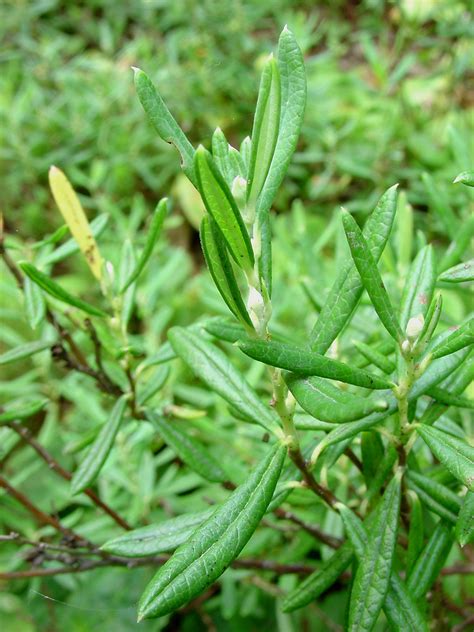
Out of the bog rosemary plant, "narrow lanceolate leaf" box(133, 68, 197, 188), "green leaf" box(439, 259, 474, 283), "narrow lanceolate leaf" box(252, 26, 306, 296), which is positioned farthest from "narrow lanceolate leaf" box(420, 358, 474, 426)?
"narrow lanceolate leaf" box(133, 68, 197, 188)

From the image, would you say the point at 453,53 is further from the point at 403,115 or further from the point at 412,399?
the point at 412,399

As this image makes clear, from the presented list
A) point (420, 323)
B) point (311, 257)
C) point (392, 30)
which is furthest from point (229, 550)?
point (392, 30)

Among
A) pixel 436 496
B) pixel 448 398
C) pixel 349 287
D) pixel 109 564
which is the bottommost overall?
pixel 109 564

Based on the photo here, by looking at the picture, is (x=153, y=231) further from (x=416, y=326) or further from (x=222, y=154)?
(x=416, y=326)

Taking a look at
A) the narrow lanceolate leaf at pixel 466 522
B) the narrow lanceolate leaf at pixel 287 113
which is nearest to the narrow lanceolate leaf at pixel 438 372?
the narrow lanceolate leaf at pixel 466 522

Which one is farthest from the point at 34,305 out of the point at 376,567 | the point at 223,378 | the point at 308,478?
the point at 376,567

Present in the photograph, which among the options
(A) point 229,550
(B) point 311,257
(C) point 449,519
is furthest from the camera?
(B) point 311,257

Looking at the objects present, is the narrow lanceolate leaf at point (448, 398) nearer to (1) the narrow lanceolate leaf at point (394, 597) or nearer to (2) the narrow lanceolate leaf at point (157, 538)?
(1) the narrow lanceolate leaf at point (394, 597)
